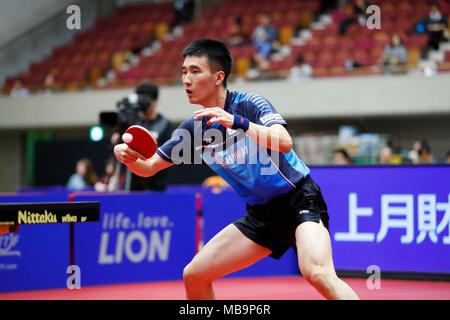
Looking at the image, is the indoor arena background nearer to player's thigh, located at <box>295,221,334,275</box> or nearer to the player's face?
the player's face

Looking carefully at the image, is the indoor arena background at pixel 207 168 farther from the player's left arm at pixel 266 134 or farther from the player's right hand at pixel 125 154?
the player's left arm at pixel 266 134

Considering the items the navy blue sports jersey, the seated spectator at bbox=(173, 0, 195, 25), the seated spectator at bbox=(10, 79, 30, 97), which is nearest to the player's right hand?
the navy blue sports jersey

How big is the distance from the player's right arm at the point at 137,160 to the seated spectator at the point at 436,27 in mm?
10881

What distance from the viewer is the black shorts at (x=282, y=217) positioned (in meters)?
3.61

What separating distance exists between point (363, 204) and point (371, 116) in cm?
755

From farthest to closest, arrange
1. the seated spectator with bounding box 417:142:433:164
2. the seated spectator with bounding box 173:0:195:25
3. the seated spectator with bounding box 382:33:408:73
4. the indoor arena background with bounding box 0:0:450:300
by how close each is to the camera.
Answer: the seated spectator with bounding box 173:0:195:25 < the seated spectator with bounding box 382:33:408:73 < the seated spectator with bounding box 417:142:433:164 < the indoor arena background with bounding box 0:0:450:300

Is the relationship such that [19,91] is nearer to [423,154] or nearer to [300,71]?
[300,71]

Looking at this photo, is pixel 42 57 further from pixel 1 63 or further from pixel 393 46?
pixel 393 46

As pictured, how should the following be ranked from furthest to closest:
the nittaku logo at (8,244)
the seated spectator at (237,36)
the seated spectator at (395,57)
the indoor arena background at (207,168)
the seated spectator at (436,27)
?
the seated spectator at (237,36), the seated spectator at (436,27), the seated spectator at (395,57), the indoor arena background at (207,168), the nittaku logo at (8,244)

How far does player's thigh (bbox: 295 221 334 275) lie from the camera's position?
10.6 ft

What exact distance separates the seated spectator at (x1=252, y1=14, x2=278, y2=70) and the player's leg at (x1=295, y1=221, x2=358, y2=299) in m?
11.8

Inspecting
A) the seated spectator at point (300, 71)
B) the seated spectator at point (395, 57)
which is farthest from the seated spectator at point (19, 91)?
the seated spectator at point (395, 57)

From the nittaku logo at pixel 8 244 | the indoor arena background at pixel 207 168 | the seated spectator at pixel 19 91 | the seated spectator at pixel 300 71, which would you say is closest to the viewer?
the nittaku logo at pixel 8 244

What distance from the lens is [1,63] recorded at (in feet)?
62.1
